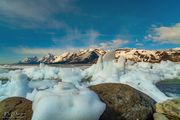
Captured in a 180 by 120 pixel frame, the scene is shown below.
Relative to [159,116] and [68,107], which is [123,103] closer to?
[159,116]

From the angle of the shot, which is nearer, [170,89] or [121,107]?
[121,107]

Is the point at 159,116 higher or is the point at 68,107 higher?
the point at 68,107

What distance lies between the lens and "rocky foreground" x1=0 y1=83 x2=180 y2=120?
9820mm

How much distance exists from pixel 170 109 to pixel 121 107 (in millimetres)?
1762

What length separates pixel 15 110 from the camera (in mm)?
9812

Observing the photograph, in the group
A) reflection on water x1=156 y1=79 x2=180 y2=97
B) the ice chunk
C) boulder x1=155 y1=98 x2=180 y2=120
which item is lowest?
reflection on water x1=156 y1=79 x2=180 y2=97

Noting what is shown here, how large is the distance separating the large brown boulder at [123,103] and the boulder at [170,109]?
0.32 metres

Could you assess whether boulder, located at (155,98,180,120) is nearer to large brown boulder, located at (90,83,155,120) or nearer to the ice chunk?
large brown boulder, located at (90,83,155,120)

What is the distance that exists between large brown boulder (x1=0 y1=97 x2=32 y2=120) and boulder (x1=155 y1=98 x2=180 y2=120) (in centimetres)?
457

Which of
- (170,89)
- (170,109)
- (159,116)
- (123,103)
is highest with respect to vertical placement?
(123,103)

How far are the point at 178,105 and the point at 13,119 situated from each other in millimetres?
5638

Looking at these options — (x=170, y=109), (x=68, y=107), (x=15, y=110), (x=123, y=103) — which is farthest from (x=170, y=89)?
(x=68, y=107)

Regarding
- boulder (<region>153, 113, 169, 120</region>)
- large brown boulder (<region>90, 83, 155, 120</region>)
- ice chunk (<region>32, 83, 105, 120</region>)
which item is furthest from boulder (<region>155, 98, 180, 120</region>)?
ice chunk (<region>32, 83, 105, 120</region>)

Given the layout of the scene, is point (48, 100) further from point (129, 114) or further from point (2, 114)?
point (129, 114)
